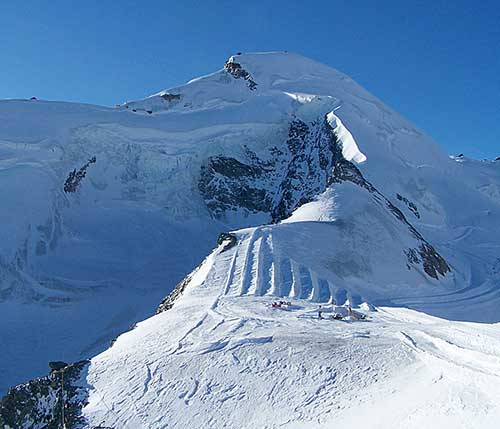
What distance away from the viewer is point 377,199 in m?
32.2

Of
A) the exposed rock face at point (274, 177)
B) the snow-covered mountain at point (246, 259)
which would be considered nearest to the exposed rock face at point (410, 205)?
the snow-covered mountain at point (246, 259)

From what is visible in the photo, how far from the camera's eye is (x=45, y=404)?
40.4 feet

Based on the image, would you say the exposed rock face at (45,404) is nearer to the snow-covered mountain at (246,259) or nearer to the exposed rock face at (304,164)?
the snow-covered mountain at (246,259)

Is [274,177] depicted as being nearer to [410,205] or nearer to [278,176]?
[278,176]

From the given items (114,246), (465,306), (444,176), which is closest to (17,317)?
(114,246)

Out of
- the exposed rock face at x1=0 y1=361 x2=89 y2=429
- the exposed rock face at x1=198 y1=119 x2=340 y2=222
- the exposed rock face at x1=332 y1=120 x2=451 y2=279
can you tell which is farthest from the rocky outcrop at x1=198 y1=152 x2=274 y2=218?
the exposed rock face at x1=0 y1=361 x2=89 y2=429

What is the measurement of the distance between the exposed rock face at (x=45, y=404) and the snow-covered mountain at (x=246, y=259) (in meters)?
0.05

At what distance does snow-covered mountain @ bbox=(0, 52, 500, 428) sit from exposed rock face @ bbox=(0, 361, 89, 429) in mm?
50

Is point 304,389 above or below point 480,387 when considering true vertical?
above

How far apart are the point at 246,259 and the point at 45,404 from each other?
34.5 ft

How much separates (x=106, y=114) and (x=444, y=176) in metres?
30.7

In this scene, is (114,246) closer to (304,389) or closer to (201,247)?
(201,247)

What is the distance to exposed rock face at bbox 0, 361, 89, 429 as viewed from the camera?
Answer: 11767 millimetres

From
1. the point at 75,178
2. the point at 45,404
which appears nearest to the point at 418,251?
the point at 45,404
